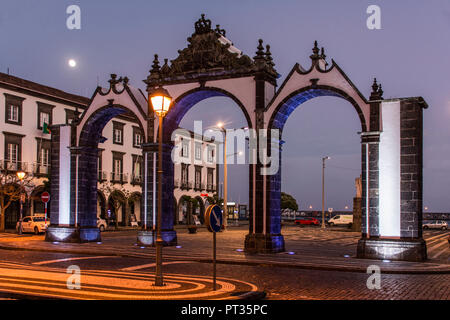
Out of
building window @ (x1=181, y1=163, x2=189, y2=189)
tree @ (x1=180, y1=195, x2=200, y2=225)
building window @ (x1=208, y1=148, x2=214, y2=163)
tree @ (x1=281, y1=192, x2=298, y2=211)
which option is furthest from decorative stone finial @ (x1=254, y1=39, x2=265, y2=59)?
tree @ (x1=281, y1=192, x2=298, y2=211)

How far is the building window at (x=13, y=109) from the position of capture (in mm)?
40234

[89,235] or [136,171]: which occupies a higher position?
[136,171]

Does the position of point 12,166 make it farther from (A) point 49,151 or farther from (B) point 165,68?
(B) point 165,68

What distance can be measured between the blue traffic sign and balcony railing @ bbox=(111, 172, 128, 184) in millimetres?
41160

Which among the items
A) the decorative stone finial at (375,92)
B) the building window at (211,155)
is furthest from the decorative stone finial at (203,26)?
the building window at (211,155)

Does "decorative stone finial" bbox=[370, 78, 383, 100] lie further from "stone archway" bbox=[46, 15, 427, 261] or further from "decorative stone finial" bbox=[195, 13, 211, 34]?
"decorative stone finial" bbox=[195, 13, 211, 34]

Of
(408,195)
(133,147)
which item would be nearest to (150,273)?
(408,195)

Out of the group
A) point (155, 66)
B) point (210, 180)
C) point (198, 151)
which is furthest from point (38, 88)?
point (210, 180)

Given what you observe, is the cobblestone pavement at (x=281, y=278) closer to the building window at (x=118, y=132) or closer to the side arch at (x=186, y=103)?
the side arch at (x=186, y=103)

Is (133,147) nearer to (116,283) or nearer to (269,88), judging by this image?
(269,88)

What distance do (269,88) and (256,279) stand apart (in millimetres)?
9555

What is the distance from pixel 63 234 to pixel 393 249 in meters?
14.5

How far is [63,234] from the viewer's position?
2420 centimetres

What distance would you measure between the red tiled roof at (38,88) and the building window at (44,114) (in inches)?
37.6
